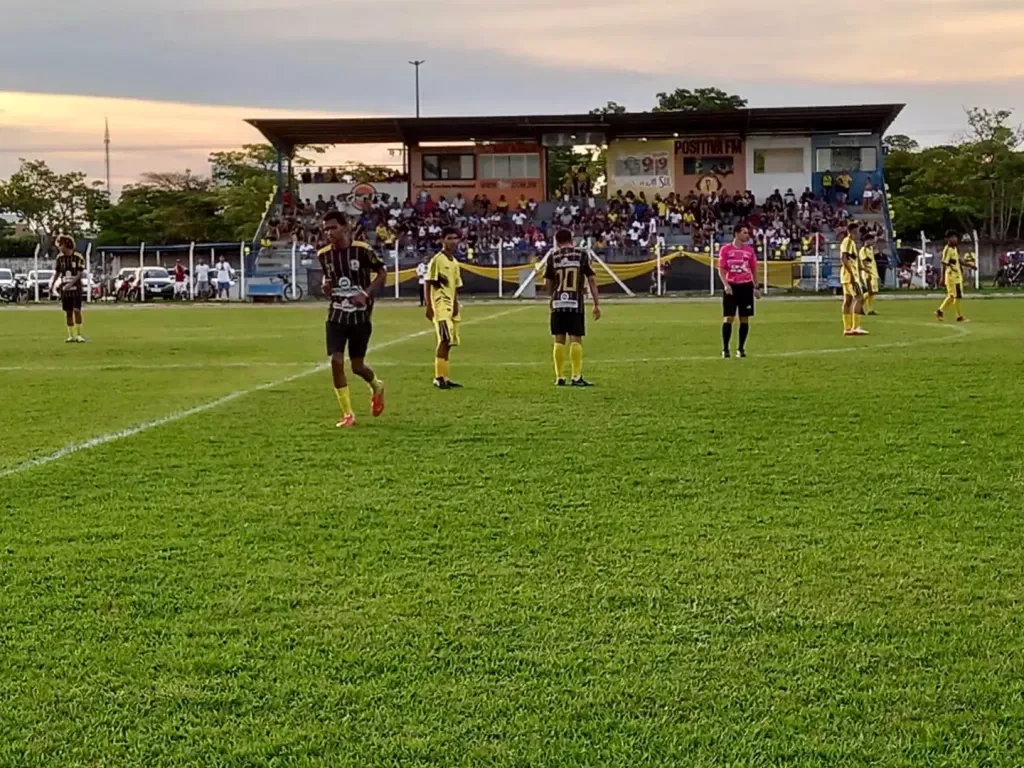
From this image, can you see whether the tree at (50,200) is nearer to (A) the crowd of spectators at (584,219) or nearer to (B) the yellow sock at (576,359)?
(A) the crowd of spectators at (584,219)

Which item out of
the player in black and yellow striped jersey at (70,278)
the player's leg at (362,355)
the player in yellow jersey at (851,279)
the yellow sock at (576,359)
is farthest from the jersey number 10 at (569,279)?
the player in black and yellow striped jersey at (70,278)

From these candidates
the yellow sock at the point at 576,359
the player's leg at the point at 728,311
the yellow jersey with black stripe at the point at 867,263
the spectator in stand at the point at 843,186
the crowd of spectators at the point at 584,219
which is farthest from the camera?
the spectator in stand at the point at 843,186

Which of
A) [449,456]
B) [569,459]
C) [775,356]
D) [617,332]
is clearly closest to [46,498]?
[449,456]

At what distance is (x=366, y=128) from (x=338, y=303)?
4751cm

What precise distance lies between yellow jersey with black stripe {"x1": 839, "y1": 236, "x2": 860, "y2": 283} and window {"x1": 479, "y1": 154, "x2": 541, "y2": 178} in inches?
1558

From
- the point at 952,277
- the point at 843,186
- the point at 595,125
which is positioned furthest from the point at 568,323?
the point at 843,186

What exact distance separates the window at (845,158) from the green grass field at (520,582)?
4619 centimetres

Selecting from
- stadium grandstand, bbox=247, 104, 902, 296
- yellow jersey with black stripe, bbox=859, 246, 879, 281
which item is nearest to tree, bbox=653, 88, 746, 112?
stadium grandstand, bbox=247, 104, 902, 296

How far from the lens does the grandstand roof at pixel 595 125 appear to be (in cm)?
5369

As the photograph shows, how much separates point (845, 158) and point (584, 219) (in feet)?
41.8

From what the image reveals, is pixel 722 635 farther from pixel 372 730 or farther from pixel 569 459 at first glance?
pixel 569 459

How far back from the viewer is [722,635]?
4.87 metres

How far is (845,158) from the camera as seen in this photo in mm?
55969

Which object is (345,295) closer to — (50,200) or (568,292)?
(568,292)
